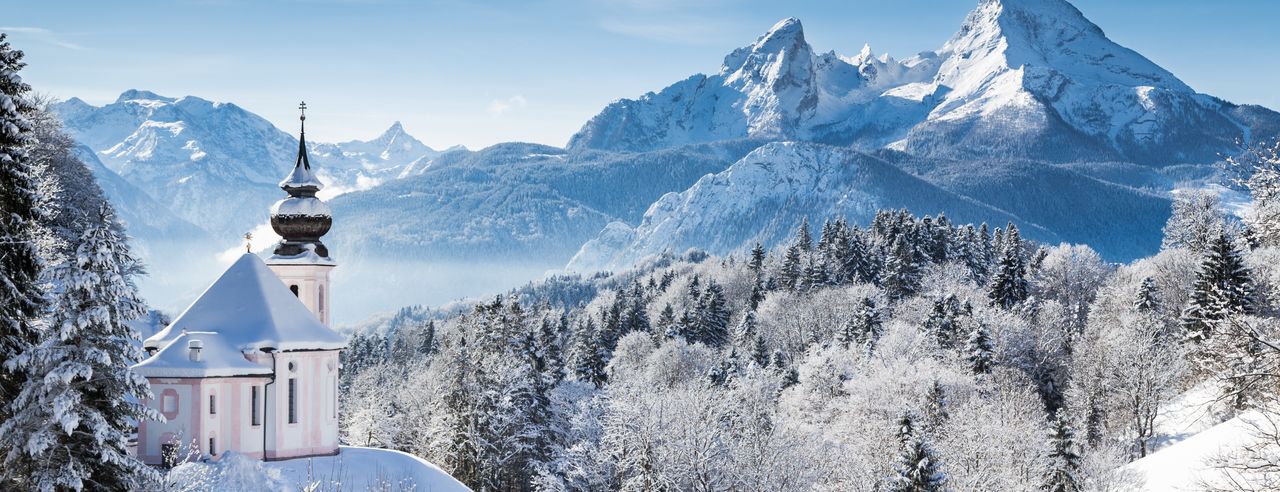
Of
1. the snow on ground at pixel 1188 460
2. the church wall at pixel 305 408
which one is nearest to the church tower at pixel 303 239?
the church wall at pixel 305 408

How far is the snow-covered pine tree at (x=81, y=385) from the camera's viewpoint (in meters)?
20.0

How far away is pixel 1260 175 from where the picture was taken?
1559 centimetres

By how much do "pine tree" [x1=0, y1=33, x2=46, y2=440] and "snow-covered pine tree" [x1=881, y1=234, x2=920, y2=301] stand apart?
295 feet

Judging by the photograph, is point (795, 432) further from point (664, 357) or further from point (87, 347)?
point (87, 347)

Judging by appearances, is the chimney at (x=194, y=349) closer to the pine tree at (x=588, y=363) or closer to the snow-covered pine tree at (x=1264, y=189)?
the snow-covered pine tree at (x=1264, y=189)

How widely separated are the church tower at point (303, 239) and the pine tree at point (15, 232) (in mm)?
29559

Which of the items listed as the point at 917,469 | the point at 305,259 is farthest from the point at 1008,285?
the point at 917,469

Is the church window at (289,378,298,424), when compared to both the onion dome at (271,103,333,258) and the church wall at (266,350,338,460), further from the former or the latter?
the onion dome at (271,103,333,258)

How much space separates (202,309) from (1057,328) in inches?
2627

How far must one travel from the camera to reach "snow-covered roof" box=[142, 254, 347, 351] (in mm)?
40562

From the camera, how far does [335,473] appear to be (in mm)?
37781

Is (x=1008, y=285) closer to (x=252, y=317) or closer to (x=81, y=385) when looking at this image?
(x=252, y=317)

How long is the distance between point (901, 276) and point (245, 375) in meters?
74.6

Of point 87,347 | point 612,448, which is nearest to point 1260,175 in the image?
point 87,347
